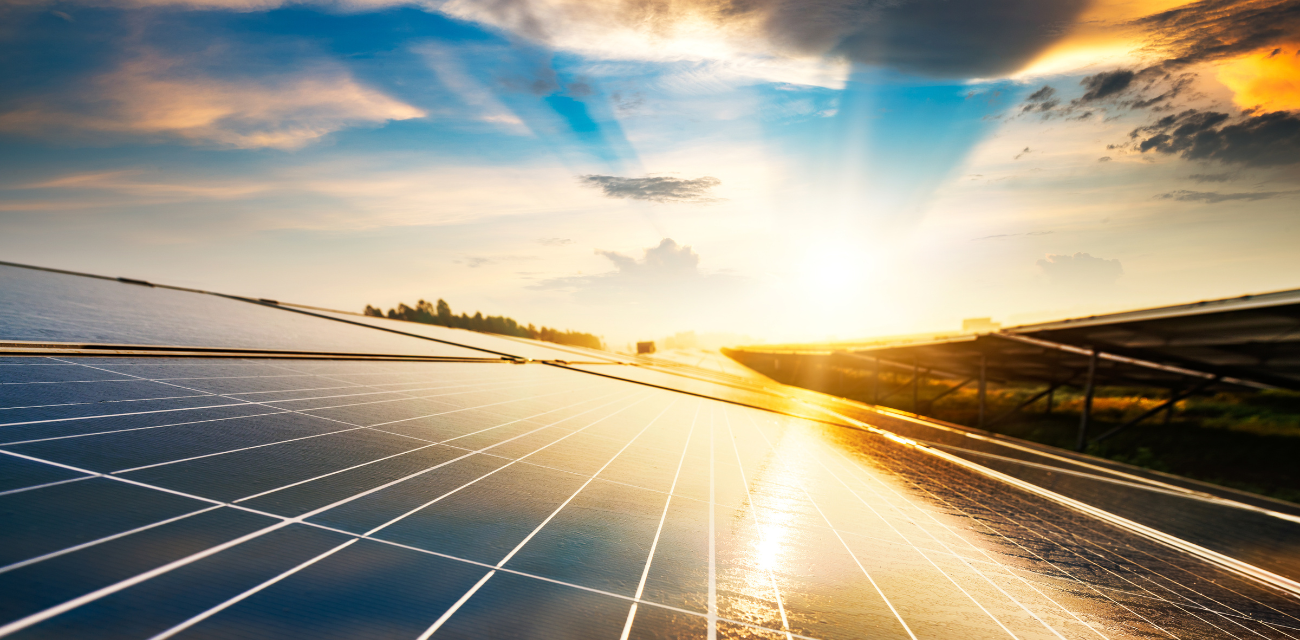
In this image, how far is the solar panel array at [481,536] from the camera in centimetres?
234

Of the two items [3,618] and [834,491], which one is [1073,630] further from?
[3,618]

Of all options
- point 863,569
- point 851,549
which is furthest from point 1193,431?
point 863,569

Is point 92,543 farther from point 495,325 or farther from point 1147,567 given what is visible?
point 495,325

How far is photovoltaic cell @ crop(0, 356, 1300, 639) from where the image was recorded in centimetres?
234

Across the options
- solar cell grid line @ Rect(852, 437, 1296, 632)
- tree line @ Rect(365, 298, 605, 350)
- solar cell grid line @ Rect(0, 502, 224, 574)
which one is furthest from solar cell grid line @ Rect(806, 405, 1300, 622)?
tree line @ Rect(365, 298, 605, 350)

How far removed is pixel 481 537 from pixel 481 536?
19mm

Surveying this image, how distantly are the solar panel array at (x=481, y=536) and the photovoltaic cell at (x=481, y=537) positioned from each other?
0.02 m

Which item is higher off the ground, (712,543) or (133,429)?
(133,429)

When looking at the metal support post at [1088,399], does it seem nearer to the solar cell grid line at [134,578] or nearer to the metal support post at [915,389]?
the metal support post at [915,389]

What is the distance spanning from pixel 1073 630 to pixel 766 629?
98.4 inches

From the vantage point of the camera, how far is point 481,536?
10.9 feet

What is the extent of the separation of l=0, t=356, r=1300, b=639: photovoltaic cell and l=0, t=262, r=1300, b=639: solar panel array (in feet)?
0.07

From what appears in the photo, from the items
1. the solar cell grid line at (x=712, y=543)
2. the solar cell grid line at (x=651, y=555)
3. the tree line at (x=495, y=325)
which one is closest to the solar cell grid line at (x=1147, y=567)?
the solar cell grid line at (x=712, y=543)

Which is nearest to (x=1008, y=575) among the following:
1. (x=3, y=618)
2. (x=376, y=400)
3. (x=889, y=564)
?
(x=889, y=564)
